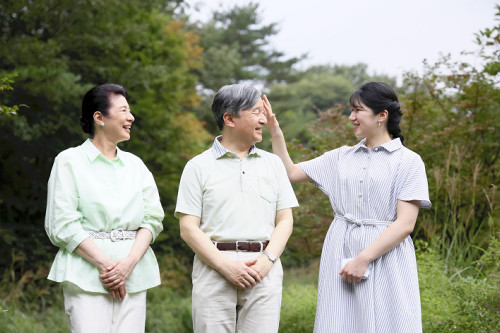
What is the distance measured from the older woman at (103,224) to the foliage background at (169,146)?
0.85 meters

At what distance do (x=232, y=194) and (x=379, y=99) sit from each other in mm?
971

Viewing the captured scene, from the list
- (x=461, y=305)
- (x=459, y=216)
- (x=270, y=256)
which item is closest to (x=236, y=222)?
(x=270, y=256)

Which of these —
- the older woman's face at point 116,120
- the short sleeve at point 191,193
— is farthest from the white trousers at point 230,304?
the older woman's face at point 116,120

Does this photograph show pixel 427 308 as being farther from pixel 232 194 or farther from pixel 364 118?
pixel 232 194

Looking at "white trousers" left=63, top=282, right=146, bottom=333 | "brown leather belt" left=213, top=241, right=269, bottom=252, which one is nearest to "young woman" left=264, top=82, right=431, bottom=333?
"brown leather belt" left=213, top=241, right=269, bottom=252

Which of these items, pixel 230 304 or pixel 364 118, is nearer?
pixel 230 304

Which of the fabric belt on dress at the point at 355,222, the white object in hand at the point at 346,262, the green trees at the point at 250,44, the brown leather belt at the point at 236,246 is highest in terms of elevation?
the green trees at the point at 250,44

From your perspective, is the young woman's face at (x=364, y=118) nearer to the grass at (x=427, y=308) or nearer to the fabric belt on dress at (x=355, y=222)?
the fabric belt on dress at (x=355, y=222)

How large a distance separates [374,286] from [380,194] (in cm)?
49

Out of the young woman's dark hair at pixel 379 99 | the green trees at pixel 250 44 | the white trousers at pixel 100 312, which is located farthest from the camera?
the green trees at pixel 250 44

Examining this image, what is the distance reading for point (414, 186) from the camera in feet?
10.4

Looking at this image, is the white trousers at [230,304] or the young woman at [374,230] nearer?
the white trousers at [230,304]

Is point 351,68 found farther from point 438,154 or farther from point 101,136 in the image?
point 101,136

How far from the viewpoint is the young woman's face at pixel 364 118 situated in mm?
3309
